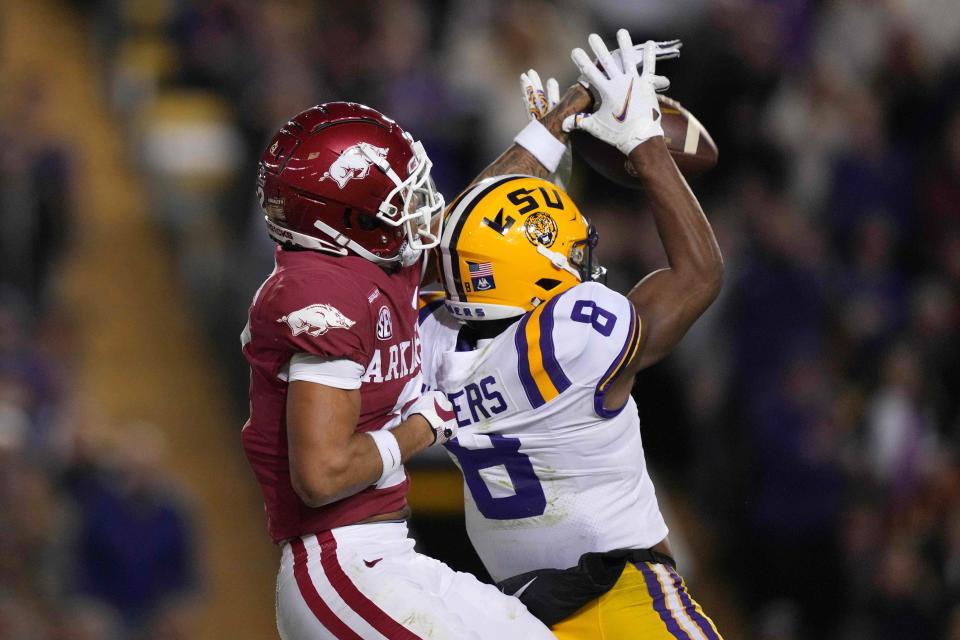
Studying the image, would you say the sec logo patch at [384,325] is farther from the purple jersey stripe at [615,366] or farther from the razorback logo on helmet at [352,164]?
the purple jersey stripe at [615,366]

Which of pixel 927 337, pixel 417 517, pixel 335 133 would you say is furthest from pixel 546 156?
pixel 927 337

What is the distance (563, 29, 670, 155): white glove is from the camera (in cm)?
434

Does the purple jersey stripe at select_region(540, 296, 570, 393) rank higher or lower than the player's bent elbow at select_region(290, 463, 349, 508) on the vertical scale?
higher

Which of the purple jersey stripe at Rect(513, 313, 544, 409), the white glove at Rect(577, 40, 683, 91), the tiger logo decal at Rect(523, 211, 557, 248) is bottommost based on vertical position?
the purple jersey stripe at Rect(513, 313, 544, 409)

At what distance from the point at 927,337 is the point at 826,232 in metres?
1.18

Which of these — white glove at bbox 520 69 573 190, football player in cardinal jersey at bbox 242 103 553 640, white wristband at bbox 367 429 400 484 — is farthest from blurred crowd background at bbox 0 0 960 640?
white wristband at bbox 367 429 400 484

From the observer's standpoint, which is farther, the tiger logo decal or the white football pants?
the tiger logo decal

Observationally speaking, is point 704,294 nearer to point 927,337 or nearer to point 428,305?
point 428,305

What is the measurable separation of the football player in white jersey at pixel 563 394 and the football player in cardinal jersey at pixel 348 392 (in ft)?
0.62

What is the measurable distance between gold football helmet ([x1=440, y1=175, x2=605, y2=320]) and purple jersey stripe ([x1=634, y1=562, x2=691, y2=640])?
857mm

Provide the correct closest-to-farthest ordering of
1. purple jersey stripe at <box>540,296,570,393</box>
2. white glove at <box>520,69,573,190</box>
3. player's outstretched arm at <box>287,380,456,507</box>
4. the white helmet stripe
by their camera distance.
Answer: player's outstretched arm at <box>287,380,456,507</box> < purple jersey stripe at <box>540,296,570,393</box> < the white helmet stripe < white glove at <box>520,69,573,190</box>

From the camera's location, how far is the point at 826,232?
357 inches

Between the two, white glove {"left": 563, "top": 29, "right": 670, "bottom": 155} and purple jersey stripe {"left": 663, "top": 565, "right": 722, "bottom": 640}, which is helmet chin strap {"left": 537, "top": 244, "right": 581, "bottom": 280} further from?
purple jersey stripe {"left": 663, "top": 565, "right": 722, "bottom": 640}

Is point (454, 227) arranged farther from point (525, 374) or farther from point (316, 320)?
point (316, 320)
